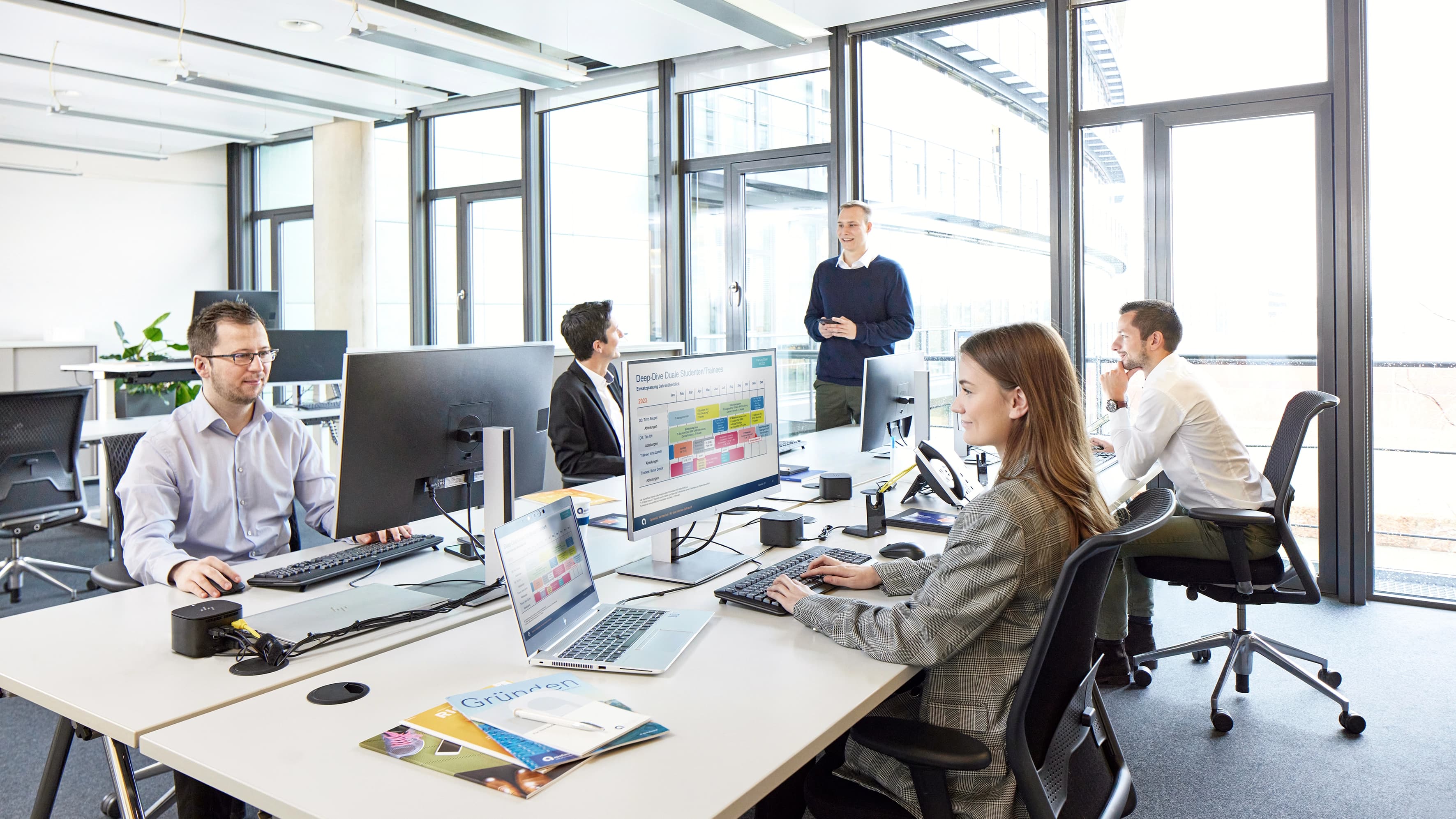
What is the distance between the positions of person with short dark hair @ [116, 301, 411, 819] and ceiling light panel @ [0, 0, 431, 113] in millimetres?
3672

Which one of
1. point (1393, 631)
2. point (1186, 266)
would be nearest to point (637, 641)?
point (1393, 631)

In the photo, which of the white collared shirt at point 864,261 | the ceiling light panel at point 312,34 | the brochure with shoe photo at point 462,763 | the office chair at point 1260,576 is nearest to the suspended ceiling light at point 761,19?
the white collared shirt at point 864,261

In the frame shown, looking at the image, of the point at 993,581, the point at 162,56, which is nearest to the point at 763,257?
the point at 162,56

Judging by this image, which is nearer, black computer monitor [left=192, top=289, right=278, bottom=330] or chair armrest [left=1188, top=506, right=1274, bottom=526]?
chair armrest [left=1188, top=506, right=1274, bottom=526]

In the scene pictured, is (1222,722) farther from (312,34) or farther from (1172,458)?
(312,34)

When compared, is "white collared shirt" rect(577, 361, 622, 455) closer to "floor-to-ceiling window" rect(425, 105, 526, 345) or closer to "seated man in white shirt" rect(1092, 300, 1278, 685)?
"seated man in white shirt" rect(1092, 300, 1278, 685)

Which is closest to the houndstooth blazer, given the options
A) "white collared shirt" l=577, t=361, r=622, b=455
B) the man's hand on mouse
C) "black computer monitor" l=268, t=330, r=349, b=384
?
the man's hand on mouse

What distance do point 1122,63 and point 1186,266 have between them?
1.02m

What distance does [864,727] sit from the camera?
56.8 inches

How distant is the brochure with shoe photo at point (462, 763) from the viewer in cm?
113

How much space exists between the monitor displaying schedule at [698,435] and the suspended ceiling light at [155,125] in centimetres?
617

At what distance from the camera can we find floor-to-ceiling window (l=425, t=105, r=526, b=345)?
708 cm

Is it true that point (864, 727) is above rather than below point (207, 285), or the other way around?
below

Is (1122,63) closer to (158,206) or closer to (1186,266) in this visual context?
(1186,266)
